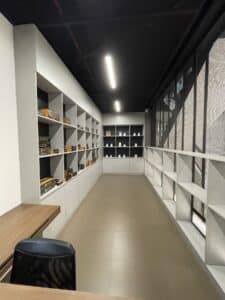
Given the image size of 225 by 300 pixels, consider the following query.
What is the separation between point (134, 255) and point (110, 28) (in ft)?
10.1

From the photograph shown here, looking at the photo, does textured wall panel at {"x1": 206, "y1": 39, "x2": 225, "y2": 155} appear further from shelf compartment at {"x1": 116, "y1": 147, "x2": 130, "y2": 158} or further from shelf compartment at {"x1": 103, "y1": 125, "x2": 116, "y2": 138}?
shelf compartment at {"x1": 103, "y1": 125, "x2": 116, "y2": 138}

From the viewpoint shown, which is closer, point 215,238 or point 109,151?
point 215,238

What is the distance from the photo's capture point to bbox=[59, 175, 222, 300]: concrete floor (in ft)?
6.11

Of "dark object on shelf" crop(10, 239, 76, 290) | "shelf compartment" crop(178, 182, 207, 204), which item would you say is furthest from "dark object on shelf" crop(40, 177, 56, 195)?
"shelf compartment" crop(178, 182, 207, 204)

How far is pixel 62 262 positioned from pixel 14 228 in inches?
37.0

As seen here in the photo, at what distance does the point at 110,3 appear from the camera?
6.55 ft

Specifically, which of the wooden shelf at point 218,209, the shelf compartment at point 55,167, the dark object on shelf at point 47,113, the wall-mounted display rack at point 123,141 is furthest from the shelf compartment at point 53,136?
the wall-mounted display rack at point 123,141

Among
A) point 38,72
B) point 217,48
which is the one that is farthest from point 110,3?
point 217,48

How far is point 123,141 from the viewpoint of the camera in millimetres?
9109

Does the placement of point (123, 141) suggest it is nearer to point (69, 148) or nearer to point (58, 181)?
point (69, 148)

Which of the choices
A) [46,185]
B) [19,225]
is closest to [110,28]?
[46,185]

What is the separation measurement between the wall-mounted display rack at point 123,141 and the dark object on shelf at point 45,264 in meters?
7.80

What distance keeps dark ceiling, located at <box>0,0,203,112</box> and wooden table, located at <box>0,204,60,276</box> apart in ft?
7.57

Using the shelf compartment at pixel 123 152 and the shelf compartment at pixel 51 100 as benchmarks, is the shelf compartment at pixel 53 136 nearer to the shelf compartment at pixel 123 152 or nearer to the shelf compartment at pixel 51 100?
the shelf compartment at pixel 51 100
